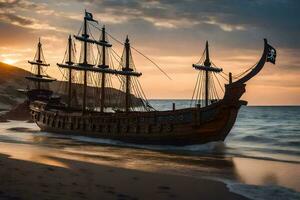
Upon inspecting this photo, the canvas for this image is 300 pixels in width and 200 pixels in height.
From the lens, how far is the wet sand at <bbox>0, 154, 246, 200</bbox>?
392 inches

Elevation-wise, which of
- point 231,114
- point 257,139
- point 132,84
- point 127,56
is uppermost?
point 127,56

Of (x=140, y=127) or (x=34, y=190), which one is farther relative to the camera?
(x=140, y=127)

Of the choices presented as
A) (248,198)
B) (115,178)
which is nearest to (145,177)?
(115,178)

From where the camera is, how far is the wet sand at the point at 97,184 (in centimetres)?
996

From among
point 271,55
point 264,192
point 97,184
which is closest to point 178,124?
point 271,55

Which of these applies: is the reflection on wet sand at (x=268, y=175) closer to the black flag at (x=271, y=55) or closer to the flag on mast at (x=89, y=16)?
the black flag at (x=271, y=55)

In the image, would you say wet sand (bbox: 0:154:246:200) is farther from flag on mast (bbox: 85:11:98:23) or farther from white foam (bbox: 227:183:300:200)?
flag on mast (bbox: 85:11:98:23)

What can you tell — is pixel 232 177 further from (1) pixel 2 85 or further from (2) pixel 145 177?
(1) pixel 2 85

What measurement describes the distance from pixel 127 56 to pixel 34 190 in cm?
3513

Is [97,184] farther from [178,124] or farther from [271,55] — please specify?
[271,55]

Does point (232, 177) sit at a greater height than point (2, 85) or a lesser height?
lesser

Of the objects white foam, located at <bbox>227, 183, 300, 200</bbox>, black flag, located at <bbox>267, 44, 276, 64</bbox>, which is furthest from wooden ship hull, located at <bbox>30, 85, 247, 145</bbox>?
Answer: white foam, located at <bbox>227, 183, 300, 200</bbox>

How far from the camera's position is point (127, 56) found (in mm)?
44219

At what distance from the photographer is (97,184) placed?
468 inches
